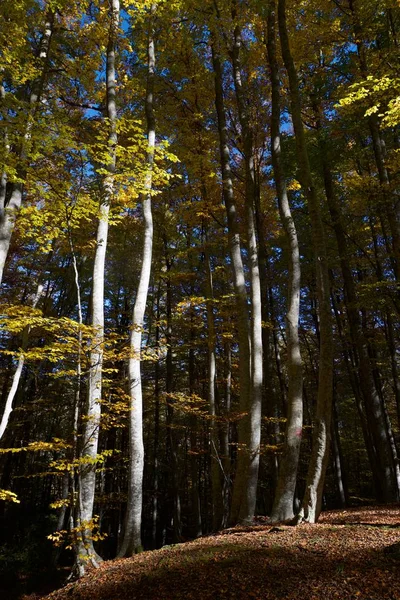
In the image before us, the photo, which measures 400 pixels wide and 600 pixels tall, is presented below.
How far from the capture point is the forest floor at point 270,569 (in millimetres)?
3182

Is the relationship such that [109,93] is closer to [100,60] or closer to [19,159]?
[100,60]

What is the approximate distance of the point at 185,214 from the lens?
11.1 m

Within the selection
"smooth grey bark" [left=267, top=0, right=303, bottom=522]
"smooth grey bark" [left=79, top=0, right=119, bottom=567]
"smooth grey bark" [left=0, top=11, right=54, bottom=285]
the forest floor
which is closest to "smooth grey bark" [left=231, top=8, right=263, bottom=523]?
"smooth grey bark" [left=267, top=0, right=303, bottom=522]

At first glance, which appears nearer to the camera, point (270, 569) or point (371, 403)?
point (270, 569)

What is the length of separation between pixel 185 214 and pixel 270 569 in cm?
915

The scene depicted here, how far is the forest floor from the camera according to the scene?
3182 millimetres

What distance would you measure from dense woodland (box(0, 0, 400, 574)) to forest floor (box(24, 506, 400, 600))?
26.7 inches

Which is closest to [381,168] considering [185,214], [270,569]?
[185,214]

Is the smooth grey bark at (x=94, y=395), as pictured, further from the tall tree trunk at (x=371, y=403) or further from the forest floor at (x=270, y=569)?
the tall tree trunk at (x=371, y=403)

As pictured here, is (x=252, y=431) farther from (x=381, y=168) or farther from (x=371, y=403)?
(x=381, y=168)

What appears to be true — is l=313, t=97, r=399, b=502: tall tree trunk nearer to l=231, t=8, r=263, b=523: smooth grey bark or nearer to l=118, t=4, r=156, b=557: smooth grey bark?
l=231, t=8, r=263, b=523: smooth grey bark

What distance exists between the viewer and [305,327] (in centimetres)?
1791

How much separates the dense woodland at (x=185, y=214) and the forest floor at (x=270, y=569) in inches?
26.7

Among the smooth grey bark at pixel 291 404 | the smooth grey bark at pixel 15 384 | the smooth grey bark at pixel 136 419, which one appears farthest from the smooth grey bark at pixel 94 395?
the smooth grey bark at pixel 291 404
